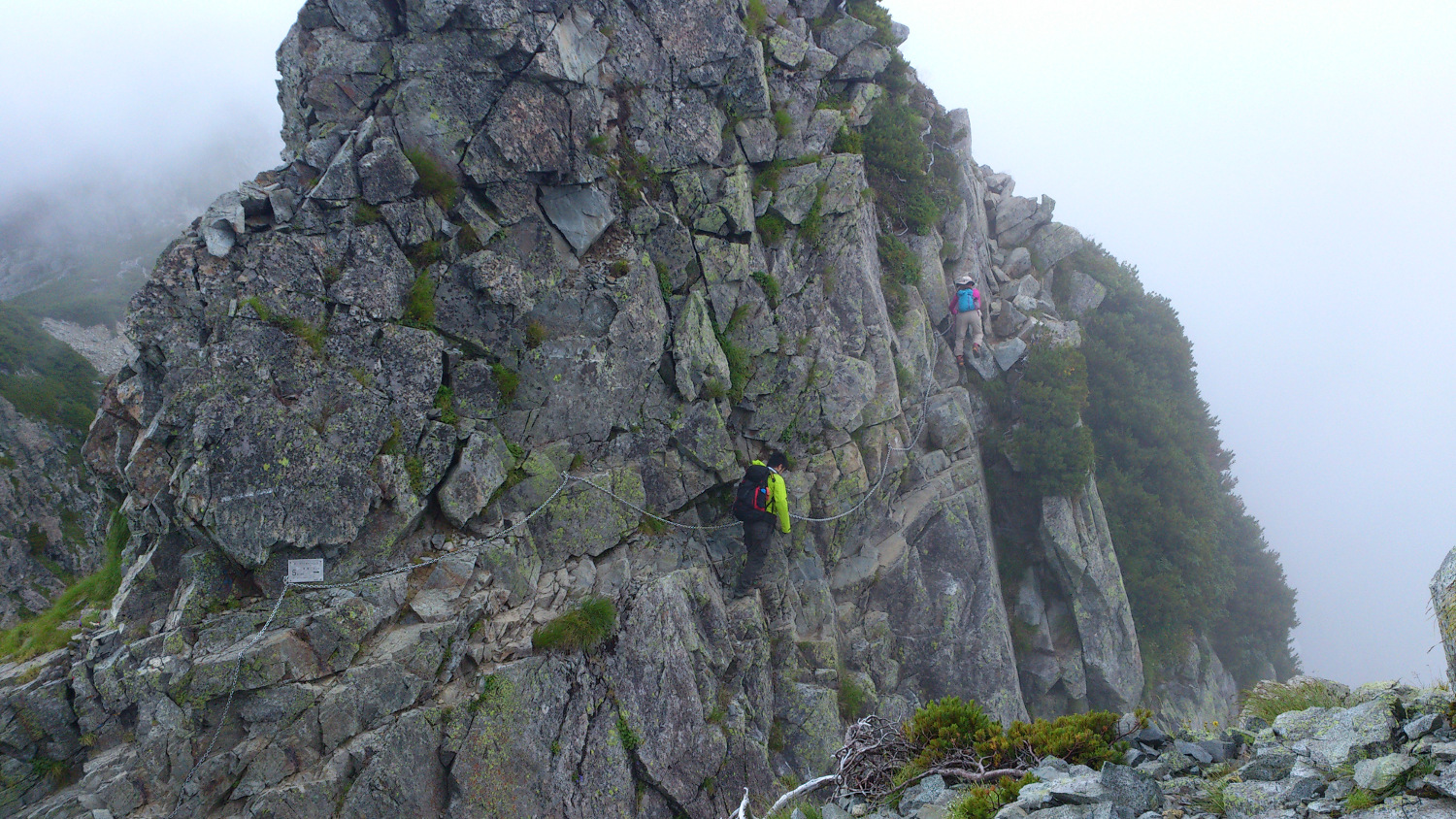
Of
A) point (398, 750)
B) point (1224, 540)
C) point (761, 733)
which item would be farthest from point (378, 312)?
point (1224, 540)

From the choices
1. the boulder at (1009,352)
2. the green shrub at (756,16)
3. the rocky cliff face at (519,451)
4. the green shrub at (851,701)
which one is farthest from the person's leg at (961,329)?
the green shrub at (851,701)

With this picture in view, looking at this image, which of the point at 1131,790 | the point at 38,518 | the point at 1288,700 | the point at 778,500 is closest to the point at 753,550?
the point at 778,500

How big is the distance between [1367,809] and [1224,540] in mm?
29831

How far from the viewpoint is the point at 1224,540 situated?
2825 cm

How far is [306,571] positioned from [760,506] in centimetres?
804

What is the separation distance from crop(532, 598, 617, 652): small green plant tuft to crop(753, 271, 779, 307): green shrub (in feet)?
27.5

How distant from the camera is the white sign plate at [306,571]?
1009 cm

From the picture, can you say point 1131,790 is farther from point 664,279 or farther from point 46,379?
point 46,379

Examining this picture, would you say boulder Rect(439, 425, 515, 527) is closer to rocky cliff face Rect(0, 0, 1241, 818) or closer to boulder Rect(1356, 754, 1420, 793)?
rocky cliff face Rect(0, 0, 1241, 818)

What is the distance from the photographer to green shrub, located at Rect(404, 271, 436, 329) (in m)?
11.9

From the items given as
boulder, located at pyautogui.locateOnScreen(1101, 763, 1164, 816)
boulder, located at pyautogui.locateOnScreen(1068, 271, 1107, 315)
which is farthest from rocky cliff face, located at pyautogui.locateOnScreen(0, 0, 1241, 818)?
boulder, located at pyautogui.locateOnScreen(1068, 271, 1107, 315)

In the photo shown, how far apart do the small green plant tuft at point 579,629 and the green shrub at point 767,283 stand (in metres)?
8.37

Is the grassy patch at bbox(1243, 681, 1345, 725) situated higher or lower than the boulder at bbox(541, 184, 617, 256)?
lower

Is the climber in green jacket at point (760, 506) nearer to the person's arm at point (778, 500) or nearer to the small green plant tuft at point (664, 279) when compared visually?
the person's arm at point (778, 500)
